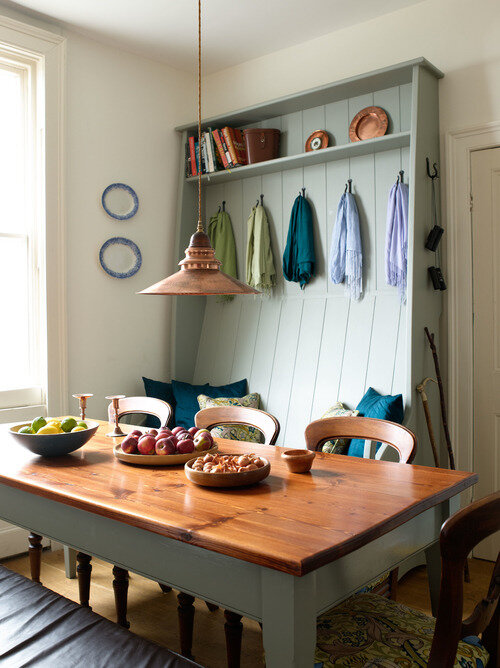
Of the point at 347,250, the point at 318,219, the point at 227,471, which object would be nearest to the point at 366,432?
the point at 227,471

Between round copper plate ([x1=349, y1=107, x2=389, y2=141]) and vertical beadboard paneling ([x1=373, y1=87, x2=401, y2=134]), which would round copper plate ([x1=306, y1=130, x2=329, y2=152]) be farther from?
vertical beadboard paneling ([x1=373, y1=87, x2=401, y2=134])

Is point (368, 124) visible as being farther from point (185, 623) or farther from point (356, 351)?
point (185, 623)

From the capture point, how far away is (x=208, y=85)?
4.60m

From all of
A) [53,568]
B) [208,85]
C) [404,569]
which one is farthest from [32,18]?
[404,569]

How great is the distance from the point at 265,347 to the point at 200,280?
6.76 ft

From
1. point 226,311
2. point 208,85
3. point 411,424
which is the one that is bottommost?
point 411,424

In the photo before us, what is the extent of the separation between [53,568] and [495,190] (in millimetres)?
3129

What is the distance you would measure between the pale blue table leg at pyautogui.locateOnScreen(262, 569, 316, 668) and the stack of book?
10.6 ft

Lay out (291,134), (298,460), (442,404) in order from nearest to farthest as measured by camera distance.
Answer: (298,460) < (442,404) < (291,134)

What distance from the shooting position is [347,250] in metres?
3.63

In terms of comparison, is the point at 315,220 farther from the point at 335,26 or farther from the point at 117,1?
the point at 117,1

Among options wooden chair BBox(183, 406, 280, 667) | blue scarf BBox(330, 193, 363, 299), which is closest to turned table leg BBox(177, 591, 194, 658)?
wooden chair BBox(183, 406, 280, 667)

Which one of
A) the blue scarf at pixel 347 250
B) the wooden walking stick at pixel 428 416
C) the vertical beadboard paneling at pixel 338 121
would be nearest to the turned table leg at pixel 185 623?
the wooden walking stick at pixel 428 416

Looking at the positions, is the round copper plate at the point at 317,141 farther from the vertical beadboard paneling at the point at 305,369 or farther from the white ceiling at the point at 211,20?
the vertical beadboard paneling at the point at 305,369
